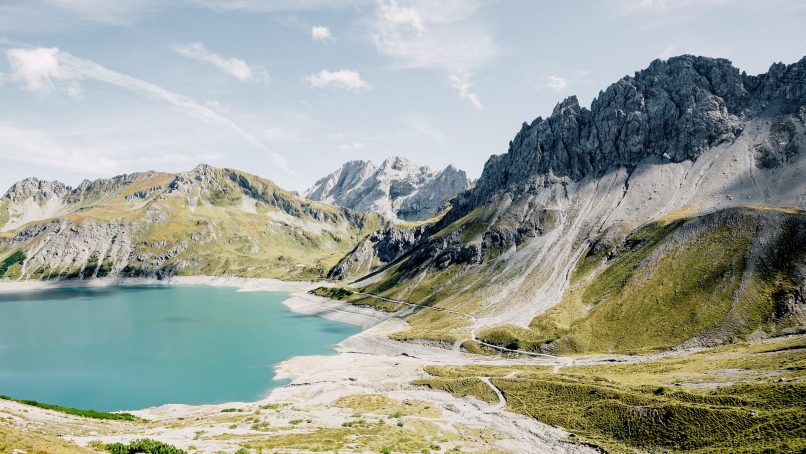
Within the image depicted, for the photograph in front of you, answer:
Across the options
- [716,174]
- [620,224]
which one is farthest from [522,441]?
[716,174]

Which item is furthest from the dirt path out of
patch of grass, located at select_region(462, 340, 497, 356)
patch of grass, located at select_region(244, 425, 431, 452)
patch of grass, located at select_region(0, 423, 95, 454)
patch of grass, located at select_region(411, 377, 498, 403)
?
patch of grass, located at select_region(0, 423, 95, 454)

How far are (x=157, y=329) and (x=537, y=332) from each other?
143 metres

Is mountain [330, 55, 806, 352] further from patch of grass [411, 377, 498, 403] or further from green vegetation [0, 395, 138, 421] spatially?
green vegetation [0, 395, 138, 421]

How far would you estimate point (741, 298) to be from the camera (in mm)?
120625

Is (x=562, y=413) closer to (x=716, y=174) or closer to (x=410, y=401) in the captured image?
(x=410, y=401)

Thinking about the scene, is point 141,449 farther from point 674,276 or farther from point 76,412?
point 674,276

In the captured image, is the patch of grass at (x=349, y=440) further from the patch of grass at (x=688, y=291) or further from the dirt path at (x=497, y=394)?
the patch of grass at (x=688, y=291)

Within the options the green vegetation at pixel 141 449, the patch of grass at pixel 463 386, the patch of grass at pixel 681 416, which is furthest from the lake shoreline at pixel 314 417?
the green vegetation at pixel 141 449

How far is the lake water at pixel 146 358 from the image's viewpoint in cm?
9962

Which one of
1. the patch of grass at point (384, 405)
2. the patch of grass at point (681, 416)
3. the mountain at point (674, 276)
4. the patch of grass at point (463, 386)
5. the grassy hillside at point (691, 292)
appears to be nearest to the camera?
the patch of grass at point (681, 416)

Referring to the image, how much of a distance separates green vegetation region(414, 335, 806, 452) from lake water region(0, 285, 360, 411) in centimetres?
5390

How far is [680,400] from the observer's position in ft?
202

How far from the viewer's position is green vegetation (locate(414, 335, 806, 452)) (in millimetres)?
50188

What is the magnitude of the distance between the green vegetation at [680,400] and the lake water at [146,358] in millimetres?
53896
